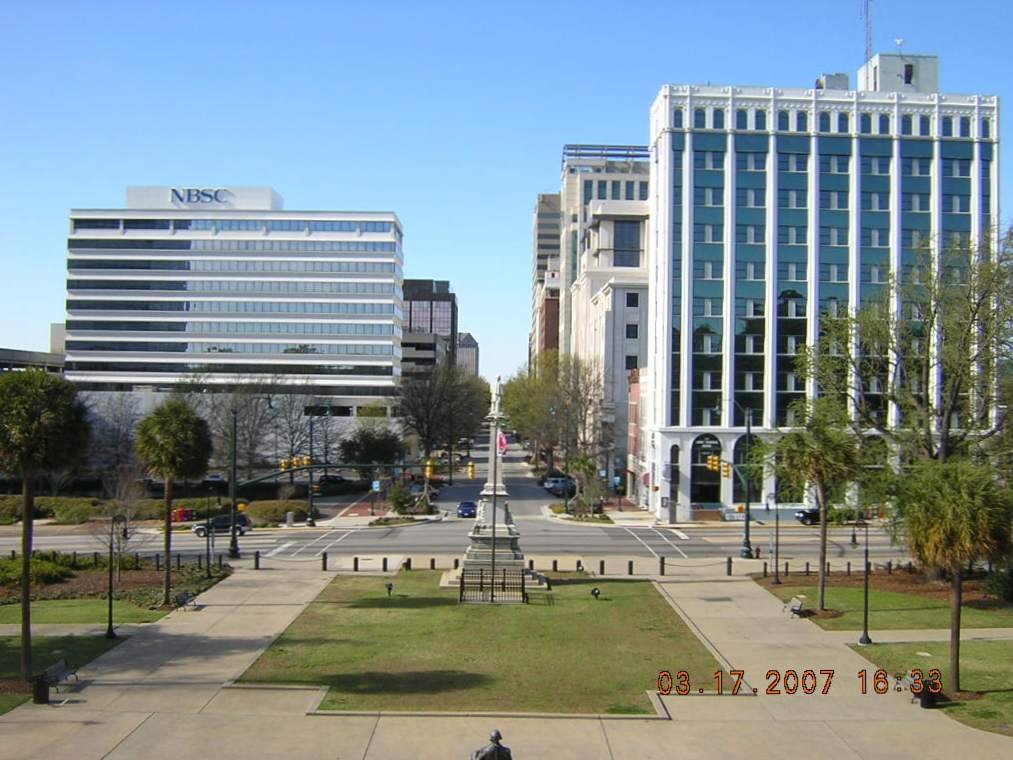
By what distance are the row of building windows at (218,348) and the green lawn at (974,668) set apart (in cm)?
8477

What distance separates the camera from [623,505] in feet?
259

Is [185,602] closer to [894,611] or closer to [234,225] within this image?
[894,611]

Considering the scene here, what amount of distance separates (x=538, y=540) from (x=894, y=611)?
2548 cm

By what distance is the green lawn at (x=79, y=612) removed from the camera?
31.1 meters

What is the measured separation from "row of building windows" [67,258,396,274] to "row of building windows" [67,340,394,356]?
8.44m

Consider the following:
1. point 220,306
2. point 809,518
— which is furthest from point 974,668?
point 220,306

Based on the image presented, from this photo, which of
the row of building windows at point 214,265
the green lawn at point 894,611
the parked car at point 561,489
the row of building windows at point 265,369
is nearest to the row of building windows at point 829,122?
the parked car at point 561,489

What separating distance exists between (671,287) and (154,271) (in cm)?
6473

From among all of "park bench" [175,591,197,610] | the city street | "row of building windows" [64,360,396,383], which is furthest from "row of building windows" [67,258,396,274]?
"park bench" [175,591,197,610]

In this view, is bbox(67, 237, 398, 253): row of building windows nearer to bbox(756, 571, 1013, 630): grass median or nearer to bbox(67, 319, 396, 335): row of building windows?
bbox(67, 319, 396, 335): row of building windows

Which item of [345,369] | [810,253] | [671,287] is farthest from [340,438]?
[810,253]

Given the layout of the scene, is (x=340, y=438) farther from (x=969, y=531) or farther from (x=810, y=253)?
(x=969, y=531)

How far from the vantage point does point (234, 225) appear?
107688mm

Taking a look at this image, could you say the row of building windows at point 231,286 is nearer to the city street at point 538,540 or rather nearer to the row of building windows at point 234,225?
the row of building windows at point 234,225
